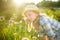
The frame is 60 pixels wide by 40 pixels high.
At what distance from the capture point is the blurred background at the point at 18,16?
4.62ft

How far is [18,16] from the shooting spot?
4.70ft

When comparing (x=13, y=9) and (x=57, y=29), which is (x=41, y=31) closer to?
(x=57, y=29)

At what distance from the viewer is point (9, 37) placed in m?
1.42

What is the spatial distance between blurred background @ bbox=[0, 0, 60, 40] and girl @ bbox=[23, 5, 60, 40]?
0.12 feet

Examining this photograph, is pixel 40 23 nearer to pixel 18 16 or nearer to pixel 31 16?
pixel 31 16

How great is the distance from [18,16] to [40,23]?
0.70 feet

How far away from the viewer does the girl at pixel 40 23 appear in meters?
1.39

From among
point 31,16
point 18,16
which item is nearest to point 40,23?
point 31,16

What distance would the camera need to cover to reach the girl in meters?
1.39

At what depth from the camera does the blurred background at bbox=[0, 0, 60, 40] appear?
1409mm

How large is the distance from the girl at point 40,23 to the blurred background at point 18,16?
0.12 ft

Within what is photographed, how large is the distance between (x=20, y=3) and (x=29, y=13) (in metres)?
0.13

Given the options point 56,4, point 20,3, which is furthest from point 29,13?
point 56,4

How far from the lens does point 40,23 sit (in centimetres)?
140
